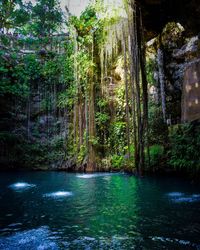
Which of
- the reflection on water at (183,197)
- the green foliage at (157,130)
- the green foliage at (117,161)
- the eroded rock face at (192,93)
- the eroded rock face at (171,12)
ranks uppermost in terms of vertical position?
the eroded rock face at (171,12)

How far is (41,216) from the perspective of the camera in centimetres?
464

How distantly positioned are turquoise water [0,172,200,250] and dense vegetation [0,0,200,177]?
10.7ft

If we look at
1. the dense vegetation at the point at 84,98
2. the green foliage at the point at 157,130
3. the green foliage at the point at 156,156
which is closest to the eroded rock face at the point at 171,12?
the dense vegetation at the point at 84,98

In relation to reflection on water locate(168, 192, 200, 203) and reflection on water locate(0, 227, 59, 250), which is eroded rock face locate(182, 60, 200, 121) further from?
reflection on water locate(0, 227, 59, 250)

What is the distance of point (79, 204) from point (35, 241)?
217 cm

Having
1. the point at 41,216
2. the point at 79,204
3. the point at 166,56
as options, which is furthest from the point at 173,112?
the point at 41,216

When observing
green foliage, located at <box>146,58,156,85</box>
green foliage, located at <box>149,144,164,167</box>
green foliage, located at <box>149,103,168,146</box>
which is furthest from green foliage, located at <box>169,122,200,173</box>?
green foliage, located at <box>146,58,156,85</box>

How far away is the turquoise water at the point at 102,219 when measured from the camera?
3307 millimetres

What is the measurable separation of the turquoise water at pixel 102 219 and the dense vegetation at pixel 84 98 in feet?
10.7

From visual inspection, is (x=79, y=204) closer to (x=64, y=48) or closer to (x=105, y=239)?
(x=105, y=239)

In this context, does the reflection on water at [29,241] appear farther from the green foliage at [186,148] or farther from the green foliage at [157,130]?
the green foliage at [157,130]

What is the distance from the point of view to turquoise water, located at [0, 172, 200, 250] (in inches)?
130

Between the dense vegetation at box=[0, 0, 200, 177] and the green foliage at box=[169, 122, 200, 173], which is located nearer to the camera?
the green foliage at box=[169, 122, 200, 173]

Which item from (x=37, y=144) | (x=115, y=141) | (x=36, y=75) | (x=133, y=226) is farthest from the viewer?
(x=36, y=75)
